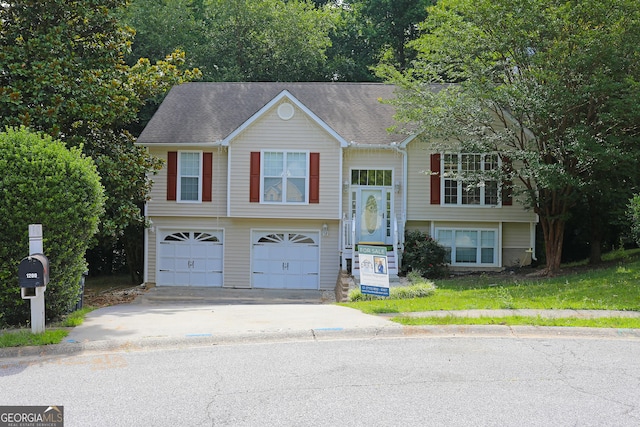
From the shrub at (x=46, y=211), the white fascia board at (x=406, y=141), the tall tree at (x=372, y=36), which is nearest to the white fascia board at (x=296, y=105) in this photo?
the white fascia board at (x=406, y=141)

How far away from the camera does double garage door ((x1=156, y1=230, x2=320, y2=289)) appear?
22.4m

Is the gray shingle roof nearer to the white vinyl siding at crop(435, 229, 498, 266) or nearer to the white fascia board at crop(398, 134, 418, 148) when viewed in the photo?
the white fascia board at crop(398, 134, 418, 148)

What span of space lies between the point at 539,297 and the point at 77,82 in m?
12.1

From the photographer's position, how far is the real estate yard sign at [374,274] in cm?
1300

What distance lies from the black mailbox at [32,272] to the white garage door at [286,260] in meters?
14.1

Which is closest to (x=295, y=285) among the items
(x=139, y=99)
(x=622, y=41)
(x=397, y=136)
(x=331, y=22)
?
(x=397, y=136)

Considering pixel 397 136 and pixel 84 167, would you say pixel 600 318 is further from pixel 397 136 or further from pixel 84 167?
pixel 397 136

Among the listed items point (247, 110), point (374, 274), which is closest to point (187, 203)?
point (247, 110)

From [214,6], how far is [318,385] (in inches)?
1269

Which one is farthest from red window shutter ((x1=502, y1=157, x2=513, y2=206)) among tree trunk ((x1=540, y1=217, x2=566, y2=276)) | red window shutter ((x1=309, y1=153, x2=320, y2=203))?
red window shutter ((x1=309, y1=153, x2=320, y2=203))

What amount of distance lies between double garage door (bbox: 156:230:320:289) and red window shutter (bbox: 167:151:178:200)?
1490 millimetres

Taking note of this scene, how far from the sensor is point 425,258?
20250mm

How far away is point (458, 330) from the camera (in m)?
9.53

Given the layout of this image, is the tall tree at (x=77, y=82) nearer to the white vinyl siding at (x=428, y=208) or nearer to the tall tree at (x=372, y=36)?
the white vinyl siding at (x=428, y=208)
